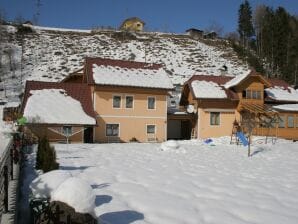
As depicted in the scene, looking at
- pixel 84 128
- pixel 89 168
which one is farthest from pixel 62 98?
pixel 89 168

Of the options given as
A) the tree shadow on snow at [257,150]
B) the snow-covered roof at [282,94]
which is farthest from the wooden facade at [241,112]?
the tree shadow on snow at [257,150]

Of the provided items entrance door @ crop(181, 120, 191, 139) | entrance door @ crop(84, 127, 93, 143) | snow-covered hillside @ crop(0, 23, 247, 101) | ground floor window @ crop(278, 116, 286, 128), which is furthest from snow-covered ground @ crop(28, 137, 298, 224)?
snow-covered hillside @ crop(0, 23, 247, 101)

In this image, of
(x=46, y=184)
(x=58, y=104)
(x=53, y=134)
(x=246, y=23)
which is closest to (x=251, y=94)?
(x=58, y=104)

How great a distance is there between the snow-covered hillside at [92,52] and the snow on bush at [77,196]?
138 feet

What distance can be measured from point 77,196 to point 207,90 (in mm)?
27285

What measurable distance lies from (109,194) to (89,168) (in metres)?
4.48

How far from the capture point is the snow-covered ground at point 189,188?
26.9 feet

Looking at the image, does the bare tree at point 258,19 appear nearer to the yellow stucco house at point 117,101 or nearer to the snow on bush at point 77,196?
the yellow stucco house at point 117,101

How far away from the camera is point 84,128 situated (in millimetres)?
27156

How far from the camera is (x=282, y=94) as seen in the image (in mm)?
→ 36031

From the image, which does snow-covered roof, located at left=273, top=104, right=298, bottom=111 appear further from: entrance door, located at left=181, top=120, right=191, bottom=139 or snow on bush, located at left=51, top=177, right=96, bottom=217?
snow on bush, located at left=51, top=177, right=96, bottom=217

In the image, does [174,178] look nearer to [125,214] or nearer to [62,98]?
[125,214]

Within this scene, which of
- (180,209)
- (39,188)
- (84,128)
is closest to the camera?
(39,188)

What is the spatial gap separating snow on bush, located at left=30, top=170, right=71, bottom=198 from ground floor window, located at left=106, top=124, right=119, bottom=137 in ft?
71.6
